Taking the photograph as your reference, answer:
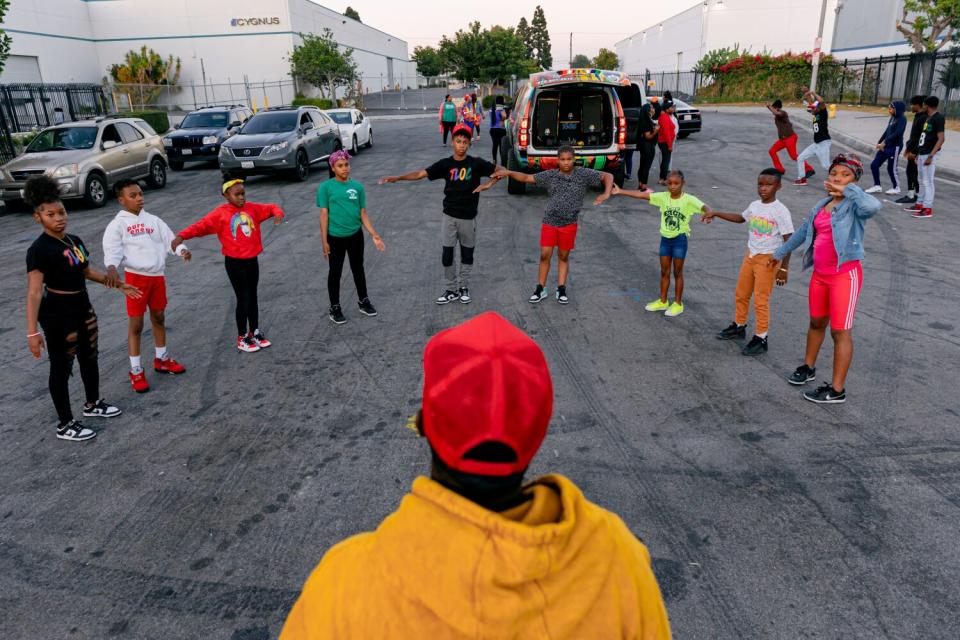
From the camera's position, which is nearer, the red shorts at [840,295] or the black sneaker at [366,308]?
the red shorts at [840,295]

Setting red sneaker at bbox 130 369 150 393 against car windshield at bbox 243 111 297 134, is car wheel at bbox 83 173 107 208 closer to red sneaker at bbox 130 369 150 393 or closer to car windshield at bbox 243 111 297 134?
car windshield at bbox 243 111 297 134

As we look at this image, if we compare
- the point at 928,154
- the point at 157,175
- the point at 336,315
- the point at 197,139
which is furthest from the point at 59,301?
the point at 197,139

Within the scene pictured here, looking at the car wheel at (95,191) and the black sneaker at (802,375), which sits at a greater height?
Answer: the car wheel at (95,191)

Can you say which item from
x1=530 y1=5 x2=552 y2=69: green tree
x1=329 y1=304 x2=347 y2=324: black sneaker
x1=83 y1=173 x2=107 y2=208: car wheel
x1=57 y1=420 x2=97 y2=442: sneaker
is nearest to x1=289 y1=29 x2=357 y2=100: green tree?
x1=83 y1=173 x2=107 y2=208: car wheel

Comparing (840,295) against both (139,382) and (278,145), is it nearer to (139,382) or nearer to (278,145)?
(139,382)

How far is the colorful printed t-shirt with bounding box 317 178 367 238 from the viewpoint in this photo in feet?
21.5

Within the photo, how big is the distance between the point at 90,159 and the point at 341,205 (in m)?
9.74

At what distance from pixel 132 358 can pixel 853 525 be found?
17.4 ft

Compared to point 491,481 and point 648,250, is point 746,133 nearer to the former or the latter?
point 648,250

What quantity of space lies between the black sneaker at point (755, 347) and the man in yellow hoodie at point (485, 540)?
4.99 meters

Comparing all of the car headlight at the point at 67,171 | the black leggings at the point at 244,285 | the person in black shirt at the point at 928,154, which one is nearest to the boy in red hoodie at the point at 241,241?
the black leggings at the point at 244,285

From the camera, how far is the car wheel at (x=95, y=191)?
13055mm

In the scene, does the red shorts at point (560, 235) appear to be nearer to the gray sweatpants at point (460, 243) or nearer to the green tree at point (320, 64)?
the gray sweatpants at point (460, 243)

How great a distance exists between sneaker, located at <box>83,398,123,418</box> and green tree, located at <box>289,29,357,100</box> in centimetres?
3948
